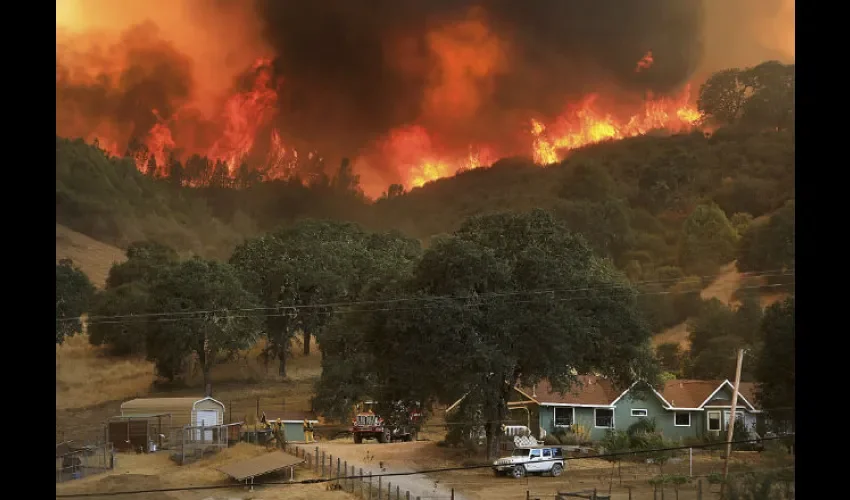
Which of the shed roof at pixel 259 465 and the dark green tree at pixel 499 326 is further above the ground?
the dark green tree at pixel 499 326

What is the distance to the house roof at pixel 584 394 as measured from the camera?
34781mm

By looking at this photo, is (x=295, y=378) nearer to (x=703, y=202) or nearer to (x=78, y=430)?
(x=78, y=430)

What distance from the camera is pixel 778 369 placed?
30469 mm

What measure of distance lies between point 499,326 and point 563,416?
23.7ft

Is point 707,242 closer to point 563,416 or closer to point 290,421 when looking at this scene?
point 563,416

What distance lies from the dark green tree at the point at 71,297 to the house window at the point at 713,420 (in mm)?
29465

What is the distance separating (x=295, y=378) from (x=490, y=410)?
14403 mm

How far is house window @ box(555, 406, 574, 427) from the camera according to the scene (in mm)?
35019

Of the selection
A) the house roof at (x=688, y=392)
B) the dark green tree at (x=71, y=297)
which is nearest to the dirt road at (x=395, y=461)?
the house roof at (x=688, y=392)

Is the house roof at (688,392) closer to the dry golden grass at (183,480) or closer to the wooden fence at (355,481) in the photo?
the wooden fence at (355,481)

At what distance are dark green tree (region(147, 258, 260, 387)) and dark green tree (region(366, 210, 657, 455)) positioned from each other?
9587 mm

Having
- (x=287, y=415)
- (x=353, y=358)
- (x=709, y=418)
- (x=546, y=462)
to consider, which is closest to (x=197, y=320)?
(x=287, y=415)
